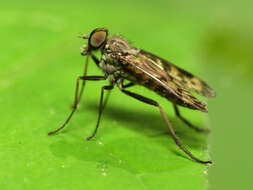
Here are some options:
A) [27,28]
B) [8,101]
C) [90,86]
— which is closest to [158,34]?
[90,86]

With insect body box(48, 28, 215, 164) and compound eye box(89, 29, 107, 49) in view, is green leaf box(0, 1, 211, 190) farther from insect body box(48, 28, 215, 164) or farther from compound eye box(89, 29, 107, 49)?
compound eye box(89, 29, 107, 49)

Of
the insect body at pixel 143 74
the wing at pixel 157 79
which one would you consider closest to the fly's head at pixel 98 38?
the insect body at pixel 143 74

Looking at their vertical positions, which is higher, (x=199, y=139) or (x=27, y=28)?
(x=27, y=28)

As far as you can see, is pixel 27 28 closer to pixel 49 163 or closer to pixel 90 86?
pixel 90 86

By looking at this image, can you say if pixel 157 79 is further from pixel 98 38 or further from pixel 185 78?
pixel 98 38

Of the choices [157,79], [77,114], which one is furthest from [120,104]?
[157,79]

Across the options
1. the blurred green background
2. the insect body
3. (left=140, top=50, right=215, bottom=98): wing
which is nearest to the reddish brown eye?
the insect body

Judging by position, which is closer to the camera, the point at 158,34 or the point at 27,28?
the point at 27,28
